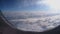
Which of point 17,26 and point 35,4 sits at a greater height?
point 35,4

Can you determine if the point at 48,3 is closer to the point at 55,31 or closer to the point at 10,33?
the point at 55,31

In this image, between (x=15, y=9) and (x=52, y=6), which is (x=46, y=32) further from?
(x=15, y=9)

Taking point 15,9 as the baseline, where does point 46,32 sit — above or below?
below

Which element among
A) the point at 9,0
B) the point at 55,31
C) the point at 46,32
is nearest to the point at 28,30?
the point at 46,32

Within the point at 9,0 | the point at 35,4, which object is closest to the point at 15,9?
the point at 9,0

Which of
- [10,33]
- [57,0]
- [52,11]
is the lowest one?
[10,33]

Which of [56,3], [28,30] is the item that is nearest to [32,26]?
[28,30]
